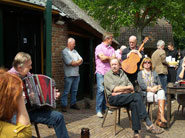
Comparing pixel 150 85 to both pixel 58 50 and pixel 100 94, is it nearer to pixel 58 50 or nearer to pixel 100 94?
pixel 100 94

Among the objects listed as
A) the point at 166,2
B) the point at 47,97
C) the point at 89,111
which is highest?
the point at 166,2

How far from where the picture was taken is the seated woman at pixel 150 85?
5.57m

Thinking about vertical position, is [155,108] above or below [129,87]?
below

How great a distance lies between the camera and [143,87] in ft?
19.2

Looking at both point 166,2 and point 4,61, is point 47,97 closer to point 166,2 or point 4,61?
point 4,61

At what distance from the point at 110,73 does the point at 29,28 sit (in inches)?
102

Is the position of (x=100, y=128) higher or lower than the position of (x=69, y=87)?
lower

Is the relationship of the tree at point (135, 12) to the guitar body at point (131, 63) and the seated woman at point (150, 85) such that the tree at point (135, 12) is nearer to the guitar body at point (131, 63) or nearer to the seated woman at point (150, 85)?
the guitar body at point (131, 63)

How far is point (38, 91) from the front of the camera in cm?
364

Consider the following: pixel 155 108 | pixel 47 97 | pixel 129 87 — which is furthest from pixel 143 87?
pixel 47 97

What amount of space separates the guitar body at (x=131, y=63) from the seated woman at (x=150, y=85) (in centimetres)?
30

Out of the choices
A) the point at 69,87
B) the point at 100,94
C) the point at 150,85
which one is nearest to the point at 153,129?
the point at 150,85

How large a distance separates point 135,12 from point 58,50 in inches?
429

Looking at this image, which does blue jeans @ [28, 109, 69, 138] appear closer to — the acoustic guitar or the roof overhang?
the roof overhang
